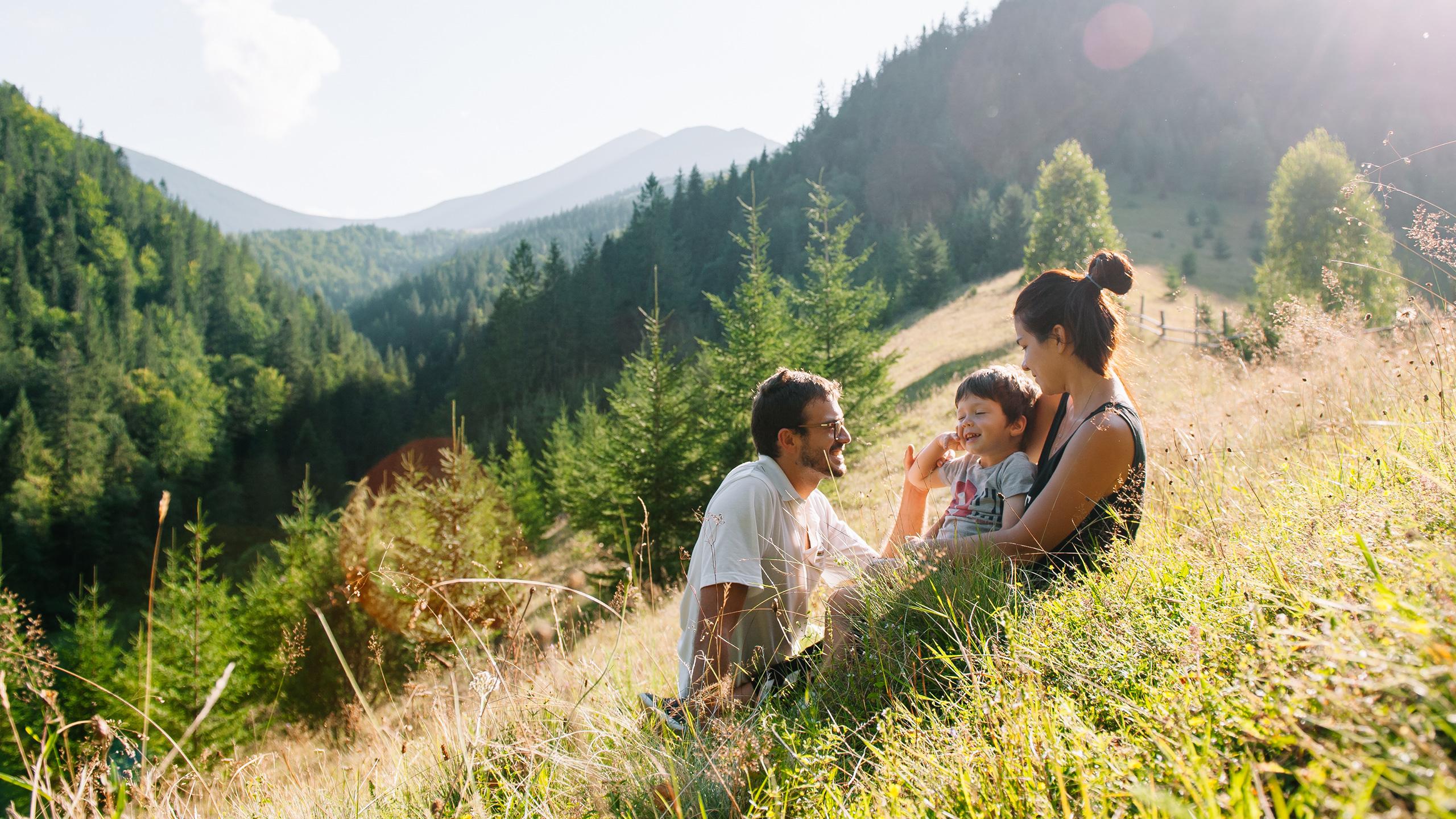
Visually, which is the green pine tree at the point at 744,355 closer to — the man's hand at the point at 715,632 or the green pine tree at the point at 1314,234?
the man's hand at the point at 715,632

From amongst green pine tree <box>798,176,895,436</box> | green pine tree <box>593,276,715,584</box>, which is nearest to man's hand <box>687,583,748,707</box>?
green pine tree <box>593,276,715,584</box>

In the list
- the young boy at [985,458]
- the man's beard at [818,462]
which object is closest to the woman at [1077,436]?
the young boy at [985,458]

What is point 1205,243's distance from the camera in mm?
48250

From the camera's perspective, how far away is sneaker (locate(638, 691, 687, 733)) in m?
2.15

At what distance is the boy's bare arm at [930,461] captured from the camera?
9.78ft

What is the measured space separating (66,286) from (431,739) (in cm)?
10421

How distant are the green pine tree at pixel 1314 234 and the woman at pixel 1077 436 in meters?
17.3

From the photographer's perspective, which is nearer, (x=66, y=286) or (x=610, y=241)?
(x=610, y=241)

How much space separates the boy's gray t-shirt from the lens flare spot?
115883mm

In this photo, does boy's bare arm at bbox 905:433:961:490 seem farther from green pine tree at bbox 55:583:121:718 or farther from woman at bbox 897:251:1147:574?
green pine tree at bbox 55:583:121:718

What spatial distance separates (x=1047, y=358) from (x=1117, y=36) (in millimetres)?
126146

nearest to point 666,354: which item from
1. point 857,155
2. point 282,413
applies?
point 282,413

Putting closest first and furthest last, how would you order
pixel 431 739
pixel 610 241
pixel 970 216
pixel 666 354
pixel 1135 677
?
1. pixel 1135 677
2. pixel 431 739
3. pixel 666 354
4. pixel 970 216
5. pixel 610 241

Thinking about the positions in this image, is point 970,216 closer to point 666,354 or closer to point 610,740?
point 666,354
